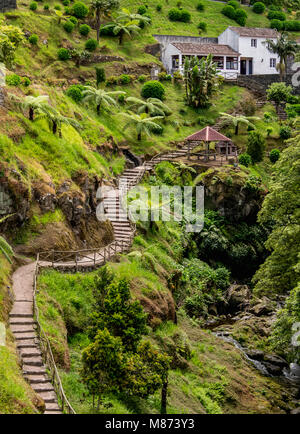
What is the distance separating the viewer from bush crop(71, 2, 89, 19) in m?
60.3

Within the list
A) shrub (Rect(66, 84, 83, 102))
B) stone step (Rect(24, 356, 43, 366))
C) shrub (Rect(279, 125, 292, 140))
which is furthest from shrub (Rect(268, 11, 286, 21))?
stone step (Rect(24, 356, 43, 366))

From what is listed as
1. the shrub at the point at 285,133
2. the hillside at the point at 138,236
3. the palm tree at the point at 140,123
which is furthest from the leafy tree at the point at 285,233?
the shrub at the point at 285,133

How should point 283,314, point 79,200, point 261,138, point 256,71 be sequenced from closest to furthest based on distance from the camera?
point 283,314 → point 79,200 → point 261,138 → point 256,71

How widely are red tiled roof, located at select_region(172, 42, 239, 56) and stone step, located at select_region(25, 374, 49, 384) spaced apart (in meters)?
48.6

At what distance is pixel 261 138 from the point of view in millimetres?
48938

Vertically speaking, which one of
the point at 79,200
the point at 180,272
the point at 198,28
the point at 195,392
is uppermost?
the point at 198,28

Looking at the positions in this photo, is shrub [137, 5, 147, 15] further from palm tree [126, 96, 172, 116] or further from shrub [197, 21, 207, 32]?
palm tree [126, 96, 172, 116]

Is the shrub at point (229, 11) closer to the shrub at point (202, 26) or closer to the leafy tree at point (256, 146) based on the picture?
the shrub at point (202, 26)

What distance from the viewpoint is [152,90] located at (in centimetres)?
5341

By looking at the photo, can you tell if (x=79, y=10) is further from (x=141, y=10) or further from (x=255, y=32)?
(x=255, y=32)

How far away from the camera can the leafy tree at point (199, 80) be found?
53219 millimetres

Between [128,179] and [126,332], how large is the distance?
22.3 m

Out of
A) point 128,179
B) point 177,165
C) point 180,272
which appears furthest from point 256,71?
point 180,272

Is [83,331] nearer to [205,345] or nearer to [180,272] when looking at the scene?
[205,345]
